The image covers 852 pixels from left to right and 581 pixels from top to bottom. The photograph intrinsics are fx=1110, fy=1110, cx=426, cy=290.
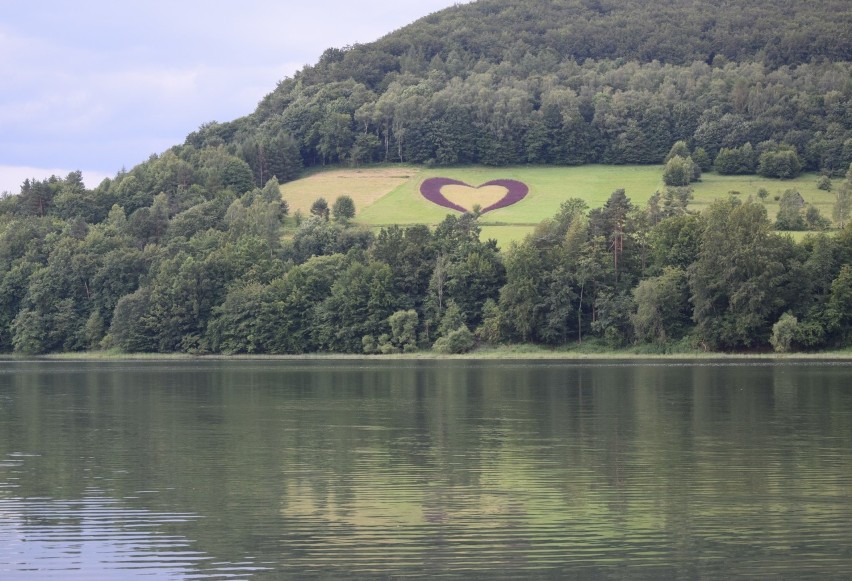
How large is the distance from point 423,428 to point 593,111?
155 meters

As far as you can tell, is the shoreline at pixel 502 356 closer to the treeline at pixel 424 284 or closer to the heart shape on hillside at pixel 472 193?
the treeline at pixel 424 284

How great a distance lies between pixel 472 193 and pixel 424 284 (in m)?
Result: 45.2

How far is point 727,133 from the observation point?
566 ft

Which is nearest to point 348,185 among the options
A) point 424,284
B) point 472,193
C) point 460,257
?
point 472,193

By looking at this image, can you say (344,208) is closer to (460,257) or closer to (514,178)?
(514,178)

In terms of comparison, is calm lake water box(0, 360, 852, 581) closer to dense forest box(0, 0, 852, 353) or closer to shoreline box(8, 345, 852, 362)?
shoreline box(8, 345, 852, 362)

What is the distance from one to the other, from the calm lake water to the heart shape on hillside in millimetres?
97822

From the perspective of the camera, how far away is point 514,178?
171 metres

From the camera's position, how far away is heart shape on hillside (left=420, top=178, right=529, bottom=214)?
154 m

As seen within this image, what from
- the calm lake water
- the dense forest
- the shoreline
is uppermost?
the dense forest

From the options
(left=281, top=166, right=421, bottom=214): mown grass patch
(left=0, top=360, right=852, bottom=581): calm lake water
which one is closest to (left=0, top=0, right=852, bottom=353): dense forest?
(left=281, top=166, right=421, bottom=214): mown grass patch

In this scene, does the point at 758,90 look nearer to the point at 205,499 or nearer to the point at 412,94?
the point at 412,94

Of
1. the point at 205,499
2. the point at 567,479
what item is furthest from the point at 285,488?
the point at 567,479

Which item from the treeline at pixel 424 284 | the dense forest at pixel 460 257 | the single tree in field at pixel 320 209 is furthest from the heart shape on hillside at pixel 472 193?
the treeline at pixel 424 284
